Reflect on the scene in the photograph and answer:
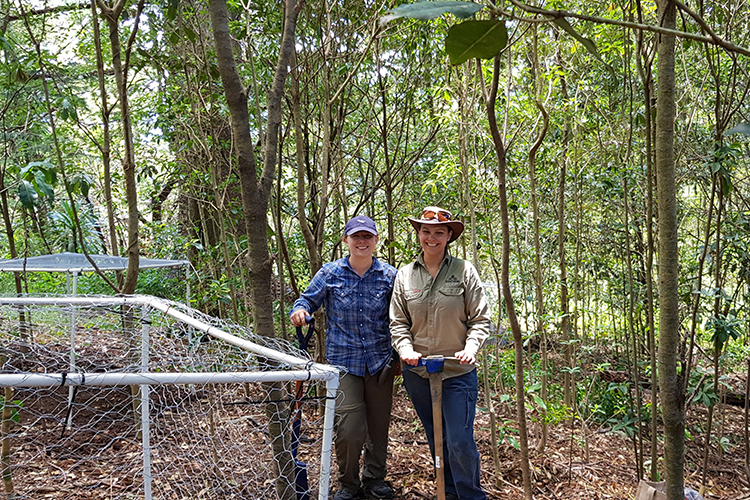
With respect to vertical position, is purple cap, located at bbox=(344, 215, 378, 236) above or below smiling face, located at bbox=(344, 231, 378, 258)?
above

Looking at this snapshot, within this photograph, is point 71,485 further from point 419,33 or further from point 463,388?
point 419,33

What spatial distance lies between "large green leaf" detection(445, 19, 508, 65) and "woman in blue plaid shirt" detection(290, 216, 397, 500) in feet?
8.25

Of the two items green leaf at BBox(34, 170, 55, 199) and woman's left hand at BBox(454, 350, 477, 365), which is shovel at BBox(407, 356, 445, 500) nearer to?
woman's left hand at BBox(454, 350, 477, 365)

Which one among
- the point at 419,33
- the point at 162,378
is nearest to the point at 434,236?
the point at 162,378

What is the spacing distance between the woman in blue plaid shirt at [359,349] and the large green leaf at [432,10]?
258 centimetres

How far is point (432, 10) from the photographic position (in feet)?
1.56

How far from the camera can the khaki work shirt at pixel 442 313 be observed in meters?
2.86

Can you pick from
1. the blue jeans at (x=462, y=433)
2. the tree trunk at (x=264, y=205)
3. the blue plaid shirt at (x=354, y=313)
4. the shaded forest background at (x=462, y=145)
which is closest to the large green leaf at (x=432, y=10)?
the tree trunk at (x=264, y=205)

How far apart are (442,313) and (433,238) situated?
43 centimetres

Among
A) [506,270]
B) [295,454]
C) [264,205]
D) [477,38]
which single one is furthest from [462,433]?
[477,38]

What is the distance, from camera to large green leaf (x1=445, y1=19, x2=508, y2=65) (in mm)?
548

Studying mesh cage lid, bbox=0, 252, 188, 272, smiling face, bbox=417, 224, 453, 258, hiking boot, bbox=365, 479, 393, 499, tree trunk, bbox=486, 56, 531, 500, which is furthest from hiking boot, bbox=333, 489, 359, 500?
mesh cage lid, bbox=0, 252, 188, 272

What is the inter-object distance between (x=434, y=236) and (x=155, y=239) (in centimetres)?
521

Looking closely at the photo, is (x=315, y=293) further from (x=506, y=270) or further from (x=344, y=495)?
(x=506, y=270)
